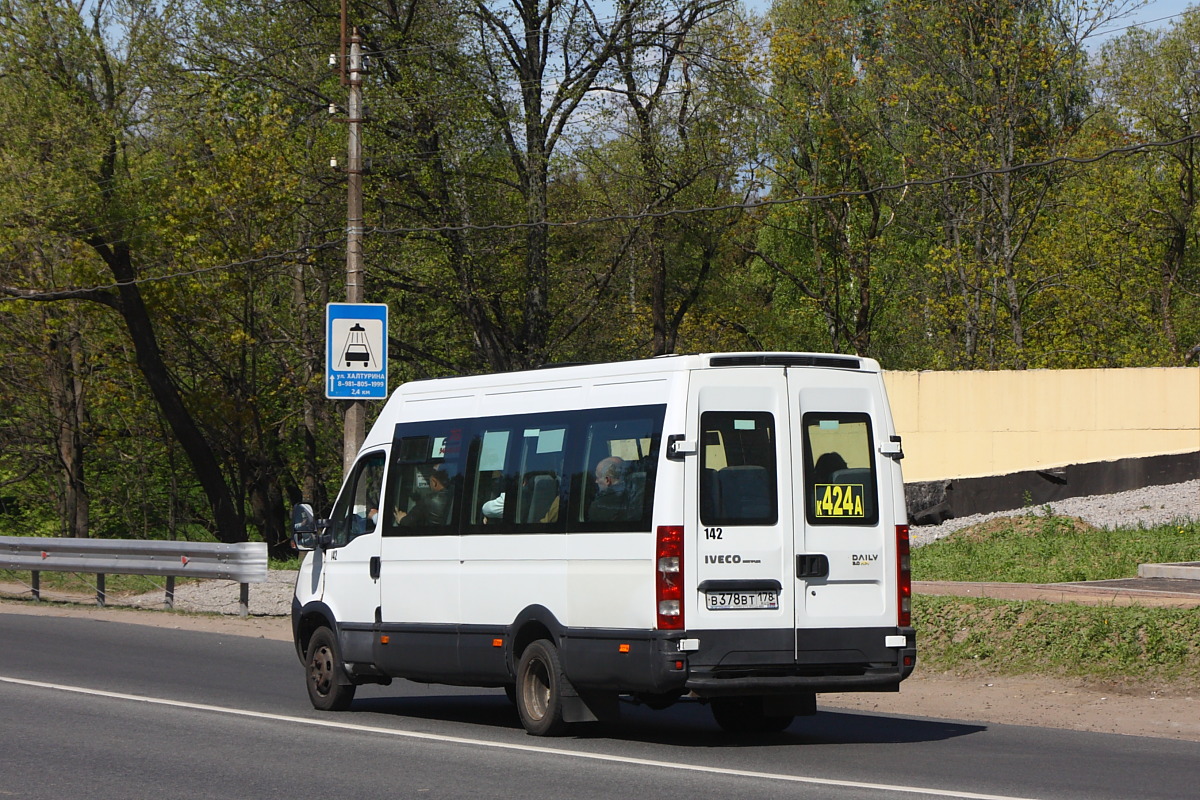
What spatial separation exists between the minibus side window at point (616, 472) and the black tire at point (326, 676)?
9.90 feet

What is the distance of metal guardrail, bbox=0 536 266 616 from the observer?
2141 centimetres

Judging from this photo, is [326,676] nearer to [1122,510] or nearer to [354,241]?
[354,241]

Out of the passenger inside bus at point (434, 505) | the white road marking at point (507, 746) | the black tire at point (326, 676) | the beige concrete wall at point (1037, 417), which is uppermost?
the beige concrete wall at point (1037, 417)

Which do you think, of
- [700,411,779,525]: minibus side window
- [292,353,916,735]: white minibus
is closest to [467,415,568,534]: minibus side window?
[292,353,916,735]: white minibus

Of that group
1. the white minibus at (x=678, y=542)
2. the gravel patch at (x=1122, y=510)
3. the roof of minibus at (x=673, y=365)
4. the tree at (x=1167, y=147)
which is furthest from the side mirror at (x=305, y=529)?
the tree at (x=1167, y=147)

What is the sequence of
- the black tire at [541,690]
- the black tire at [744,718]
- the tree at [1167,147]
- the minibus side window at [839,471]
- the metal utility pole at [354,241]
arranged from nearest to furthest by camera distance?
the minibus side window at [839,471] < the black tire at [541,690] < the black tire at [744,718] < the metal utility pole at [354,241] < the tree at [1167,147]

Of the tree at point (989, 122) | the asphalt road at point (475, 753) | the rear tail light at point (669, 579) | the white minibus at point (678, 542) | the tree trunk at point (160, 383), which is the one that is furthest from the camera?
the tree at point (989, 122)

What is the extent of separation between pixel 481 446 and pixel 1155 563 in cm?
917

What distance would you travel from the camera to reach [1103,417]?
27.9 metres

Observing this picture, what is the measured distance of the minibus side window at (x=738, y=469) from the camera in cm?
1020

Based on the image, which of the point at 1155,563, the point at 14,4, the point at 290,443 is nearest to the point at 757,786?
the point at 1155,563

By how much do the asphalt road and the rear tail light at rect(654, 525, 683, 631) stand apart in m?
0.86

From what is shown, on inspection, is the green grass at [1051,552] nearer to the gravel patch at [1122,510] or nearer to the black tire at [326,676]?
the gravel patch at [1122,510]

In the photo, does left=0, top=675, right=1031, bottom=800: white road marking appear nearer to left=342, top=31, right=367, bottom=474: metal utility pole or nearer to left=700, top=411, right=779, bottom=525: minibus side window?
left=700, top=411, right=779, bottom=525: minibus side window
